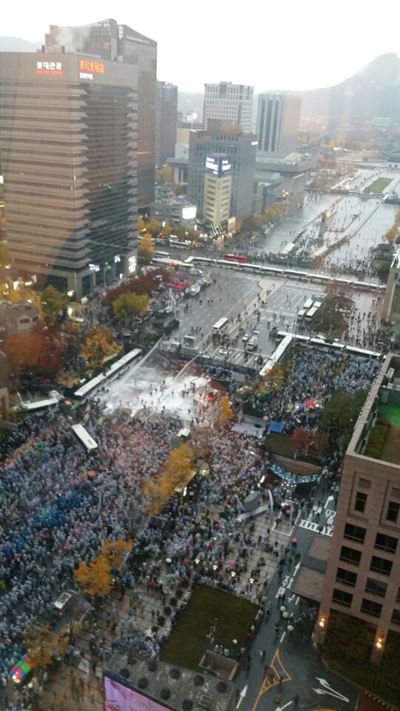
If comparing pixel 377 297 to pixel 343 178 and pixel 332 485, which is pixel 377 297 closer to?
pixel 332 485

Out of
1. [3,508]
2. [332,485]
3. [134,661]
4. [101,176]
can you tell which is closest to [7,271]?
[101,176]

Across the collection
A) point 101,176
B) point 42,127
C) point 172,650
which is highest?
point 42,127

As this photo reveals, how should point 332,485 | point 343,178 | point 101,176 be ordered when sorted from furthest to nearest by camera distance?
point 343,178 < point 101,176 < point 332,485

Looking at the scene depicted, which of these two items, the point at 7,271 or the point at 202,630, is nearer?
the point at 202,630

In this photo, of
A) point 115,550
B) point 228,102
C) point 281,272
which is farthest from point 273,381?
point 228,102

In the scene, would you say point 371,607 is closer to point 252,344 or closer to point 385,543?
point 385,543

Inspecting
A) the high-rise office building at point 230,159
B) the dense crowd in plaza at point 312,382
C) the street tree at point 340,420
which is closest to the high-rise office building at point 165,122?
the high-rise office building at point 230,159
